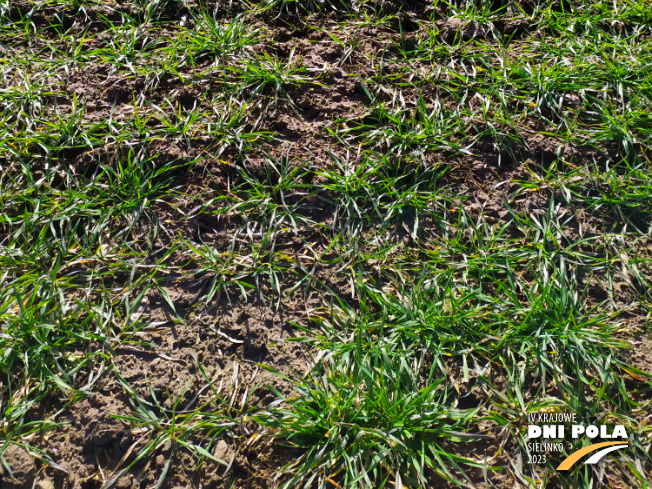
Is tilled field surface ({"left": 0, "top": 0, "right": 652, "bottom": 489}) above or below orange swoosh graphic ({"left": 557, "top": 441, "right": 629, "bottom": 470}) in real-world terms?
above

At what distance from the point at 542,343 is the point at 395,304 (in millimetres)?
559

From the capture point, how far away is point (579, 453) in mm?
1580

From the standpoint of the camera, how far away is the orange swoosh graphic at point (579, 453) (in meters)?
1.57

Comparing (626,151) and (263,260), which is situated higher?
(626,151)

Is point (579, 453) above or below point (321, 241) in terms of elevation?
below

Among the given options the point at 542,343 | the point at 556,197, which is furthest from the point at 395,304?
the point at 556,197

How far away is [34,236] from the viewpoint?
2035 mm

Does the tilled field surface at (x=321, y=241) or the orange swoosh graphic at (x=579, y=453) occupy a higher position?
the tilled field surface at (x=321, y=241)

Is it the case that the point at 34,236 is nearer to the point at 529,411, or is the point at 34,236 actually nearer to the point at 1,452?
the point at 1,452

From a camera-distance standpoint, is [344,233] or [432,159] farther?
[432,159]

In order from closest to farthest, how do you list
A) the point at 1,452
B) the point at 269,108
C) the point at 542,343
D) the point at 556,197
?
the point at 1,452
the point at 542,343
the point at 556,197
the point at 269,108

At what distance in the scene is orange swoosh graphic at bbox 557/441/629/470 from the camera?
1571 millimetres

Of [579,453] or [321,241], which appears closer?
[579,453]

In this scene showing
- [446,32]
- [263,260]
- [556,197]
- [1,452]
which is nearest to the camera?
[1,452]
